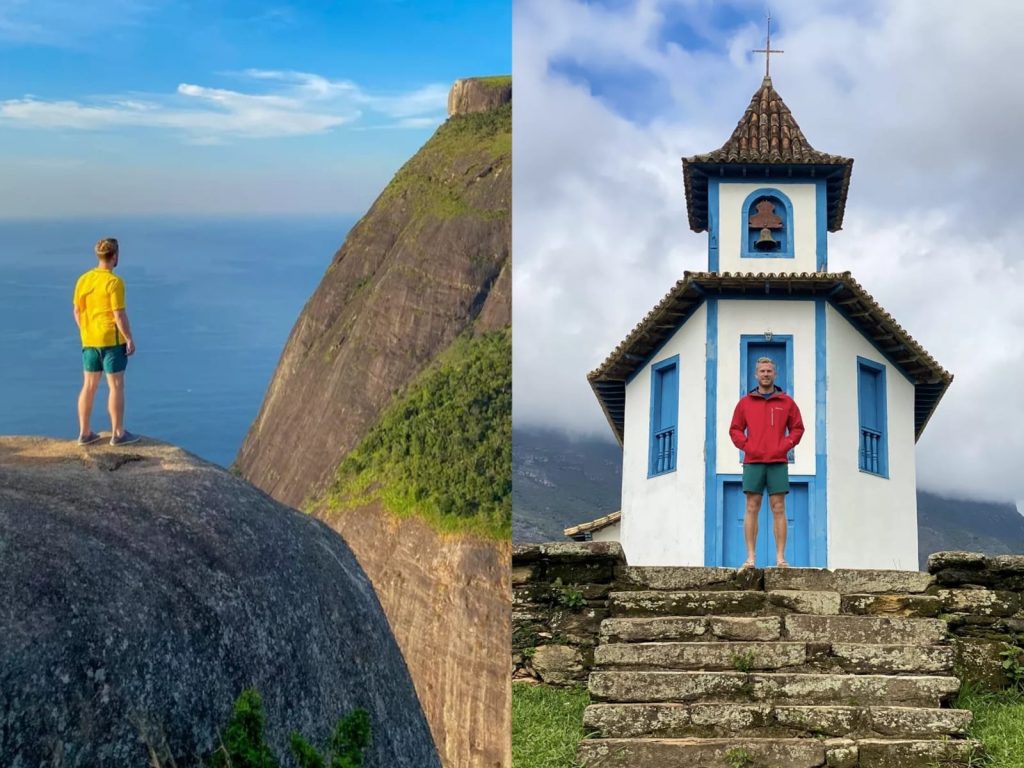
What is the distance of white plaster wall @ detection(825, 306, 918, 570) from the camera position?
17250 mm

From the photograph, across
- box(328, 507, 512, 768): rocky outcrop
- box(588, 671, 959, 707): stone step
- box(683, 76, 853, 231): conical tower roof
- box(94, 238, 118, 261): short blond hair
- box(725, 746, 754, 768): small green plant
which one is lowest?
box(328, 507, 512, 768): rocky outcrop

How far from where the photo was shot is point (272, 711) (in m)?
5.46

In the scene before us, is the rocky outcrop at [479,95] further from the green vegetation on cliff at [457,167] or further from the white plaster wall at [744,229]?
the white plaster wall at [744,229]

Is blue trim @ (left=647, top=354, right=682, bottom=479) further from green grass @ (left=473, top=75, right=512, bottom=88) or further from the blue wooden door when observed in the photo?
green grass @ (left=473, top=75, right=512, bottom=88)

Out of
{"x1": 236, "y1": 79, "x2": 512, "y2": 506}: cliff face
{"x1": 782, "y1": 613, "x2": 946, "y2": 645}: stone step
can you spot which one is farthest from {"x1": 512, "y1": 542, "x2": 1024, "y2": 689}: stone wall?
{"x1": 236, "y1": 79, "x2": 512, "y2": 506}: cliff face

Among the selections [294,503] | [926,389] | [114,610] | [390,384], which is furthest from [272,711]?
[390,384]

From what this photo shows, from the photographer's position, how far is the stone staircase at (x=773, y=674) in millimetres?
6930

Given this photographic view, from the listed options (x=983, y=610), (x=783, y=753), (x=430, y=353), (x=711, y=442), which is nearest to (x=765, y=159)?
(x=711, y=442)

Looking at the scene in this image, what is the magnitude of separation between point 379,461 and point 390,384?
3137mm

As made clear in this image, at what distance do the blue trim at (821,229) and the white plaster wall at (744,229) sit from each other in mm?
32

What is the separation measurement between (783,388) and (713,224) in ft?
9.38

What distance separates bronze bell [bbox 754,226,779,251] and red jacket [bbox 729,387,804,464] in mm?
9658

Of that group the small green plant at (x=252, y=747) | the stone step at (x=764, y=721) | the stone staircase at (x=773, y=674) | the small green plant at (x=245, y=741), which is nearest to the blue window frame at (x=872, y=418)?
the stone staircase at (x=773, y=674)

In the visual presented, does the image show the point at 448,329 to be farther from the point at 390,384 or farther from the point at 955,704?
the point at 955,704
